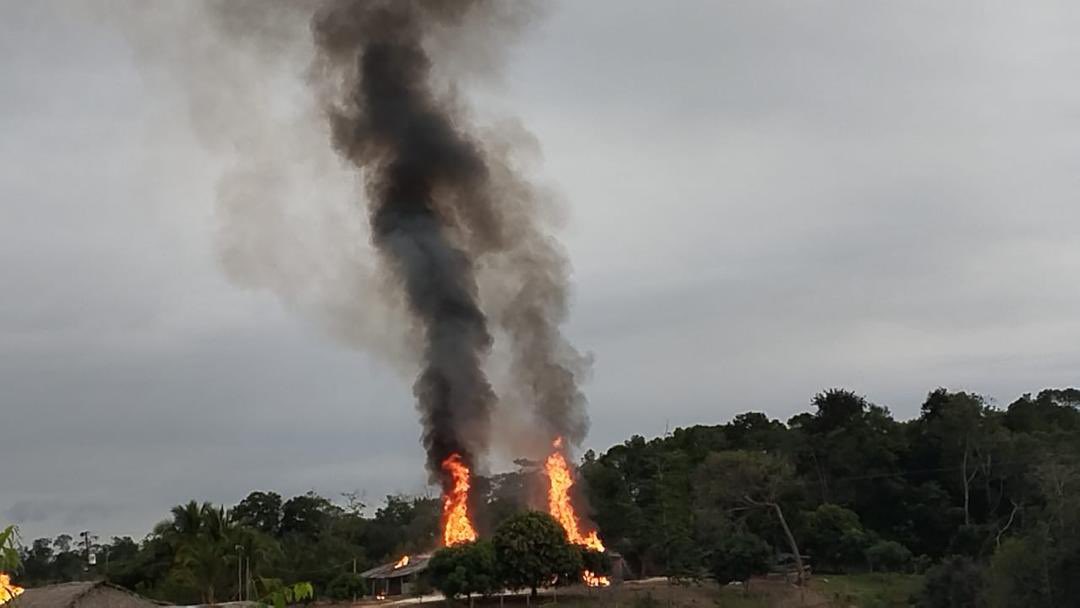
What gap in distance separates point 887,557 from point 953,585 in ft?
48.1

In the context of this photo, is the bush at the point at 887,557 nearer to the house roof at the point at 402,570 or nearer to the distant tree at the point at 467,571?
the distant tree at the point at 467,571

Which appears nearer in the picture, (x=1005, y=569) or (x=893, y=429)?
(x=1005, y=569)

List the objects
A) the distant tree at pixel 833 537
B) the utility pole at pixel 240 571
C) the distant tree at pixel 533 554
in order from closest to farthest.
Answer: the distant tree at pixel 533 554 < the utility pole at pixel 240 571 < the distant tree at pixel 833 537

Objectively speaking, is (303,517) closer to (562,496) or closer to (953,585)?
(562,496)

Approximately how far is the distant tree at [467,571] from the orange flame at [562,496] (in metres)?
13.6

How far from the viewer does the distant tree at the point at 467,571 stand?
50.1m

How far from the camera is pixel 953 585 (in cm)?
4503

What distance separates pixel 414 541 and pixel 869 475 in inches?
1276

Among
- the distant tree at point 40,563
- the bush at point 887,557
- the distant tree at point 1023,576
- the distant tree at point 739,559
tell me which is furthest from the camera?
the distant tree at point 40,563

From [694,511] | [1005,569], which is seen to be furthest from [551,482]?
[1005,569]

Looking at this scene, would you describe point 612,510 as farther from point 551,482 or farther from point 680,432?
point 680,432

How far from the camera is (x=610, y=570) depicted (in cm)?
5556

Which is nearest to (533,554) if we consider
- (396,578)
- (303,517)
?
(396,578)

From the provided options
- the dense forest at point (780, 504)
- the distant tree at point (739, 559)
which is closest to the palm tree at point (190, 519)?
the dense forest at point (780, 504)
